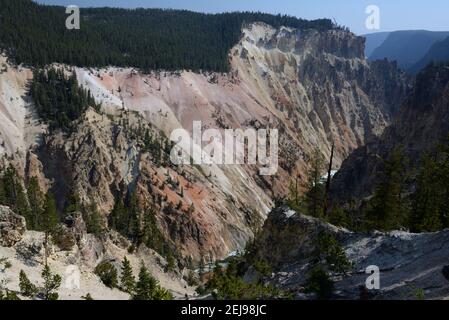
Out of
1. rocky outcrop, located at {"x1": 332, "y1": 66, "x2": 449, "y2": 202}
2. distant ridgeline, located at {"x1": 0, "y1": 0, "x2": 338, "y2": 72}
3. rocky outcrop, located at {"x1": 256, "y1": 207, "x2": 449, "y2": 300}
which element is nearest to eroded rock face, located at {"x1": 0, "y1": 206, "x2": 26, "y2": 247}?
rocky outcrop, located at {"x1": 256, "y1": 207, "x2": 449, "y2": 300}

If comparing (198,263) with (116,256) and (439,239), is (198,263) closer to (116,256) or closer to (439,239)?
(116,256)

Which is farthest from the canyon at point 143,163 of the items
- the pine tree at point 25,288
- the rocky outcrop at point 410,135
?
the pine tree at point 25,288

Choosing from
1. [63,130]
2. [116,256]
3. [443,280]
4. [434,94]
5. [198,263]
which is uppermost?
[434,94]

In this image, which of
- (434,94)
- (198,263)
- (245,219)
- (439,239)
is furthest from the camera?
(434,94)

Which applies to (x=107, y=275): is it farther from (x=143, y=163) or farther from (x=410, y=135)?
(x=410, y=135)

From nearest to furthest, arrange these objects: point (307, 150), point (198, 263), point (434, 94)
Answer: point (198, 263)
point (434, 94)
point (307, 150)

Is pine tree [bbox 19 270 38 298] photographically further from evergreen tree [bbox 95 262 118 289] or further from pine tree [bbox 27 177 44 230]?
pine tree [bbox 27 177 44 230]

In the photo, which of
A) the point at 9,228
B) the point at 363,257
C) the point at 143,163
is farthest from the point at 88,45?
the point at 363,257

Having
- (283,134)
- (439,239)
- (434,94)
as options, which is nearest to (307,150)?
(283,134)
